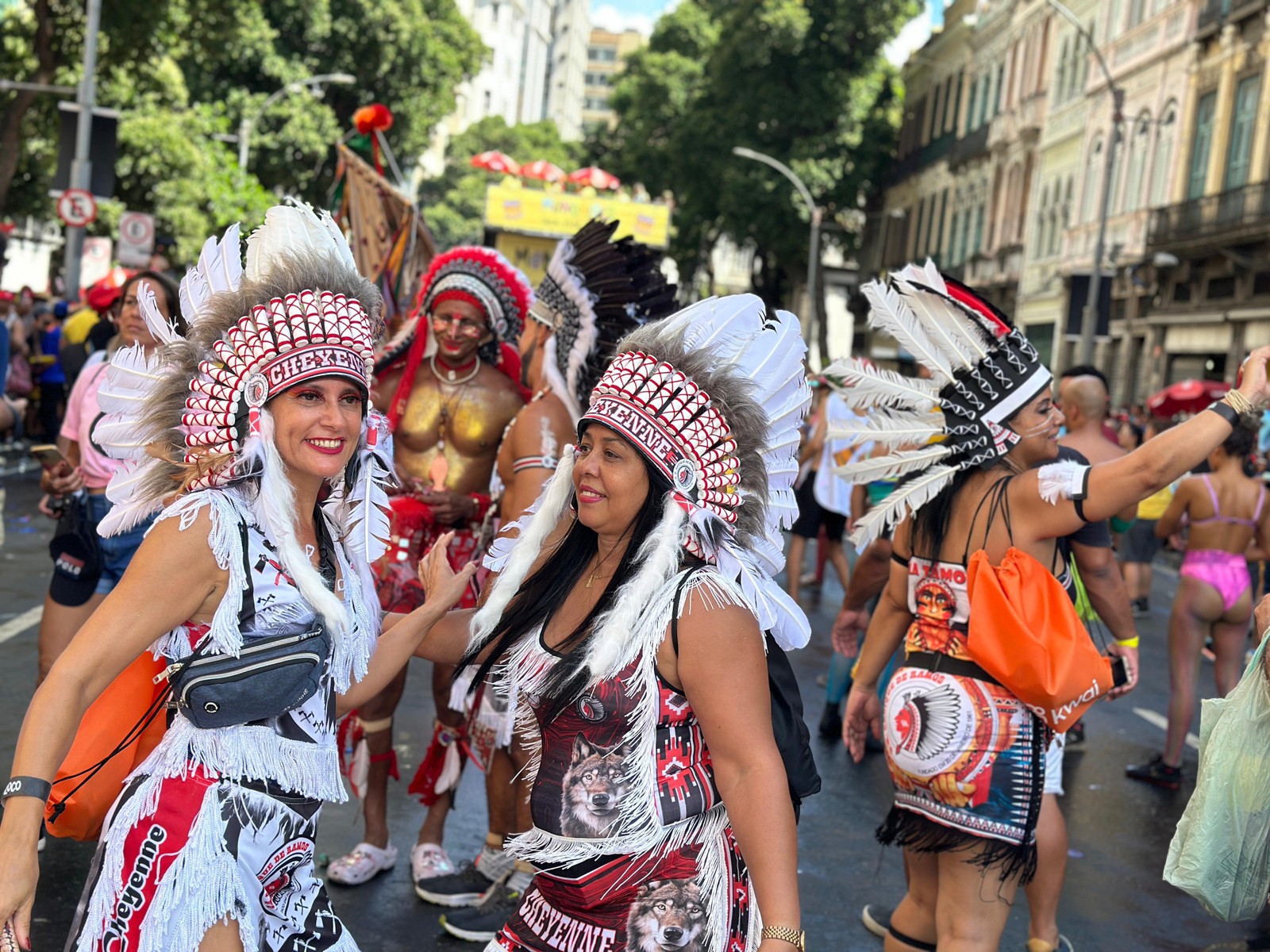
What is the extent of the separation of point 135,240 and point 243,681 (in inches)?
727

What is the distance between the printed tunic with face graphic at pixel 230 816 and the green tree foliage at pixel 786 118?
40943 mm

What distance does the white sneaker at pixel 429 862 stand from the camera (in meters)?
4.89

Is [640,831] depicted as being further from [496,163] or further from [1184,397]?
[496,163]

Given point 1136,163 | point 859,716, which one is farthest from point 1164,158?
point 859,716

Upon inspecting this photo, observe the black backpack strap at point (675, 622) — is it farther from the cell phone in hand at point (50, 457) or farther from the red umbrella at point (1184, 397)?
the red umbrella at point (1184, 397)

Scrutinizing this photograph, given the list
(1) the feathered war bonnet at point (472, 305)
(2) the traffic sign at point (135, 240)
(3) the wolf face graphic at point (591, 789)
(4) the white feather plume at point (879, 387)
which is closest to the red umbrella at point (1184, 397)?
(1) the feathered war bonnet at point (472, 305)

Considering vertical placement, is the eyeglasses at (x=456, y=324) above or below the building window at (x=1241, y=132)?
below

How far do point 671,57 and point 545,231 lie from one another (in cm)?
992

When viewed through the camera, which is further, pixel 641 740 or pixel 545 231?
pixel 545 231

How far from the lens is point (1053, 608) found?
12.5 feet

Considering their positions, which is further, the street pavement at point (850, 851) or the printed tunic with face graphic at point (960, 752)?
the street pavement at point (850, 851)

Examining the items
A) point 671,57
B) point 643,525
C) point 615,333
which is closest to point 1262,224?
point 615,333

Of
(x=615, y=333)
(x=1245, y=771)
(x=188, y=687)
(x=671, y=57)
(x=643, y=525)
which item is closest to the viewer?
(x=188, y=687)

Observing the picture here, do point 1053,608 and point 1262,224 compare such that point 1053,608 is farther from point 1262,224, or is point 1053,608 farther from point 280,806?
point 1262,224
